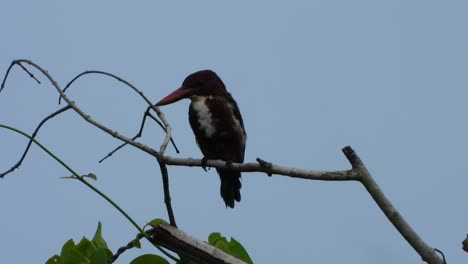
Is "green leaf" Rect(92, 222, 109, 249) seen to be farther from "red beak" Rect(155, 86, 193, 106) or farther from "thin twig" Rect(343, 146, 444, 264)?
"red beak" Rect(155, 86, 193, 106)

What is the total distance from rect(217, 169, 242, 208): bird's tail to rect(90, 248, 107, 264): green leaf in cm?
200

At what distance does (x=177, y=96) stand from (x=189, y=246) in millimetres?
1552

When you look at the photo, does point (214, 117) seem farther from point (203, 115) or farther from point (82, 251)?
point (82, 251)

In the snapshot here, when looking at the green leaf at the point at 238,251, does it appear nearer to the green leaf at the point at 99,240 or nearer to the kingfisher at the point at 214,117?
the green leaf at the point at 99,240

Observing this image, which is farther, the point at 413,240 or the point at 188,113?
the point at 188,113

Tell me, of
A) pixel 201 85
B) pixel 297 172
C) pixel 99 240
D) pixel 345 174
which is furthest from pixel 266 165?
pixel 201 85

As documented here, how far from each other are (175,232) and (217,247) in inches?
5.0

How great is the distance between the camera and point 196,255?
2.10 meters

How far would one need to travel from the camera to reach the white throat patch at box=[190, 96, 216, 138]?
3.86 m

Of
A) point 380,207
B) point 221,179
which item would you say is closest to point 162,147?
point 380,207

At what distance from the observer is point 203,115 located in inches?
153

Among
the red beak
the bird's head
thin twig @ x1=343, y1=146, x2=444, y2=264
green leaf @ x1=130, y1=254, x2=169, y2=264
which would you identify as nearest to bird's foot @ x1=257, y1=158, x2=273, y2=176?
thin twig @ x1=343, y1=146, x2=444, y2=264

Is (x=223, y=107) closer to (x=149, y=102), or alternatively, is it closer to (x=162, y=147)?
(x=149, y=102)

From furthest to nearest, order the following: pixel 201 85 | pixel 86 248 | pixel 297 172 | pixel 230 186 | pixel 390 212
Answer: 1. pixel 230 186
2. pixel 201 85
3. pixel 86 248
4. pixel 297 172
5. pixel 390 212
